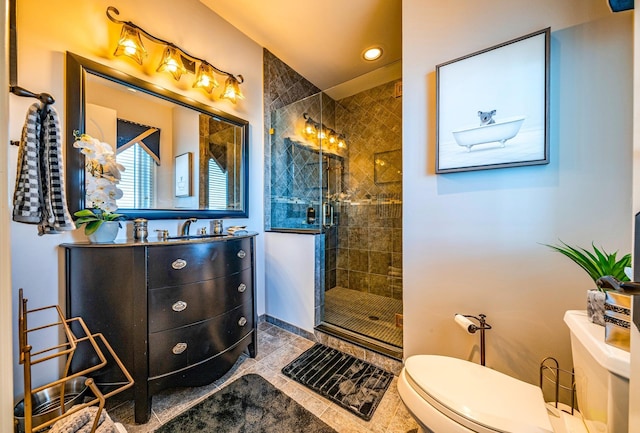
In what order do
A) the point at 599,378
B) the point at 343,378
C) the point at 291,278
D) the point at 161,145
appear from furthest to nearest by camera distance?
the point at 291,278, the point at 161,145, the point at 343,378, the point at 599,378

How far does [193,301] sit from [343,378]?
110 cm

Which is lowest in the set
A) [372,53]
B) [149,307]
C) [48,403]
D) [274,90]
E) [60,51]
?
[48,403]

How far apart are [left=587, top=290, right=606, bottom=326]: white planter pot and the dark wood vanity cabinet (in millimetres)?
1728

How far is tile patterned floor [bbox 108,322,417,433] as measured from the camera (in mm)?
1245

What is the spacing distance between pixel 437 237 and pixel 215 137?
6.12ft

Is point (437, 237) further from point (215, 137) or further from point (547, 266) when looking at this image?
point (215, 137)

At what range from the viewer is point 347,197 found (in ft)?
10.8

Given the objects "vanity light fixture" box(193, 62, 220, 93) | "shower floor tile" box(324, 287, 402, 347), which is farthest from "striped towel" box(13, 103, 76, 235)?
"shower floor tile" box(324, 287, 402, 347)

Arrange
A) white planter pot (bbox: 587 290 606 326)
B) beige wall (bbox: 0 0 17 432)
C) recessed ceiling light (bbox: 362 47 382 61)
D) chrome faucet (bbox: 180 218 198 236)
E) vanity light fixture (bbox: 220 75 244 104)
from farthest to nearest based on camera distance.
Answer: recessed ceiling light (bbox: 362 47 382 61) < vanity light fixture (bbox: 220 75 244 104) < chrome faucet (bbox: 180 218 198 236) < white planter pot (bbox: 587 290 606 326) < beige wall (bbox: 0 0 17 432)

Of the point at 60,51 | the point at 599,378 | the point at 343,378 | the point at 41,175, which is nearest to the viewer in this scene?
the point at 599,378

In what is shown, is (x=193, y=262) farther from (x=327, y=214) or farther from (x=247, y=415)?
(x=327, y=214)

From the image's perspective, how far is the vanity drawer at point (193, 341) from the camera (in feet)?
4.20

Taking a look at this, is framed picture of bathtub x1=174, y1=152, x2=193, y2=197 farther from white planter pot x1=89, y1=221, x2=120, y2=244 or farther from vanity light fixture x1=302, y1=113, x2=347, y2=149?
vanity light fixture x1=302, y1=113, x2=347, y2=149

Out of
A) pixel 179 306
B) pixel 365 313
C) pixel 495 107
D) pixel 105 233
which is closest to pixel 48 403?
pixel 179 306
